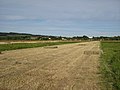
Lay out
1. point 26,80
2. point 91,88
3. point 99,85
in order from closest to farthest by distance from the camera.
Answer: point 91,88 < point 99,85 < point 26,80

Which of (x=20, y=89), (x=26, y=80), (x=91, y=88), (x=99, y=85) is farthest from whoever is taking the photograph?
(x=26, y=80)

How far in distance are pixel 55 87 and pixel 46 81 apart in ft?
4.59

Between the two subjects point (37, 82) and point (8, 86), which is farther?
point (37, 82)

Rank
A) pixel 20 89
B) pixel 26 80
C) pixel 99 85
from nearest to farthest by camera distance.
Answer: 1. pixel 20 89
2. pixel 99 85
3. pixel 26 80

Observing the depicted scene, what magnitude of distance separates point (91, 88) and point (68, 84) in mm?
1162

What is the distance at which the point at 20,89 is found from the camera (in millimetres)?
9133

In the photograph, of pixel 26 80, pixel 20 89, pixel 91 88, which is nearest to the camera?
pixel 20 89

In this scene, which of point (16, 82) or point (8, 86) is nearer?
point (8, 86)

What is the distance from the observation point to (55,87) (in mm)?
9703

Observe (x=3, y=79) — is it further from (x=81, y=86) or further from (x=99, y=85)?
(x=99, y=85)

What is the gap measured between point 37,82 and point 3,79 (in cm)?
173

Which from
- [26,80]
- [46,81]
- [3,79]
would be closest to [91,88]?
[46,81]

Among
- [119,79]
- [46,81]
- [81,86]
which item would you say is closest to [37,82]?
[46,81]

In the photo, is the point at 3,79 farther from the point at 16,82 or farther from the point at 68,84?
the point at 68,84
